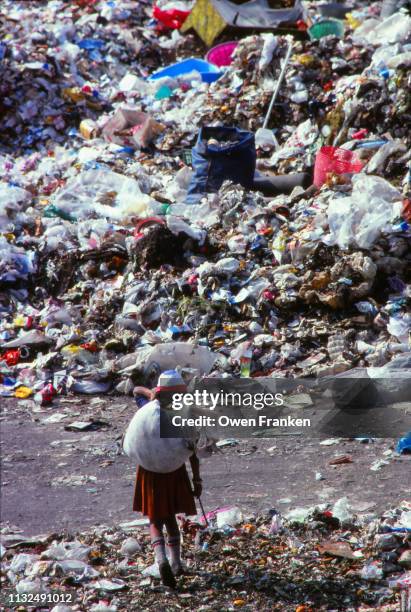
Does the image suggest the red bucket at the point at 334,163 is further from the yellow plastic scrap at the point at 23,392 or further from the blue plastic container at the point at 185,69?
the blue plastic container at the point at 185,69

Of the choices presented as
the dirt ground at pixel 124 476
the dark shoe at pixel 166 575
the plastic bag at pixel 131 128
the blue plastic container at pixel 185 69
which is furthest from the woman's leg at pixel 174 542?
the blue plastic container at pixel 185 69

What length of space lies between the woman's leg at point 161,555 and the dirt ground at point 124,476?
2.94 feet

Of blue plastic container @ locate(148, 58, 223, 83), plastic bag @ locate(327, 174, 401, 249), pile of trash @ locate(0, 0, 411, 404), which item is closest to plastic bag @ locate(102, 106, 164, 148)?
pile of trash @ locate(0, 0, 411, 404)

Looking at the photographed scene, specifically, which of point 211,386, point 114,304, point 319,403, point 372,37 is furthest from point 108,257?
point 372,37

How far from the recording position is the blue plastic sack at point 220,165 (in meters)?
8.56

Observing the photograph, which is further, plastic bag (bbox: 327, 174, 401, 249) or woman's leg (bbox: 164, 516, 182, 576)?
plastic bag (bbox: 327, 174, 401, 249)

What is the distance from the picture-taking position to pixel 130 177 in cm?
945

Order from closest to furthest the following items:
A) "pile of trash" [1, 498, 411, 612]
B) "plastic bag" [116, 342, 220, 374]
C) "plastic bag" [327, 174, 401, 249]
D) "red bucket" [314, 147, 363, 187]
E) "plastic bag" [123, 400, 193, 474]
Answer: "plastic bag" [123, 400, 193, 474]
"pile of trash" [1, 498, 411, 612]
"plastic bag" [116, 342, 220, 374]
"plastic bag" [327, 174, 401, 249]
"red bucket" [314, 147, 363, 187]

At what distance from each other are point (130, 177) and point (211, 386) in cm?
370

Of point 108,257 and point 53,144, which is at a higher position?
point 53,144

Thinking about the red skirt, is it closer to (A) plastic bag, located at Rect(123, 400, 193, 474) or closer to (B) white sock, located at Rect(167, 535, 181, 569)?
(A) plastic bag, located at Rect(123, 400, 193, 474)

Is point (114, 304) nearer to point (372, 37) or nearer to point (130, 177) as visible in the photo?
point (130, 177)

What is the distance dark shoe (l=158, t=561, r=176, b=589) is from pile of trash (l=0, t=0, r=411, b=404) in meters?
2.50

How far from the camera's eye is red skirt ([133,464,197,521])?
404 centimetres
